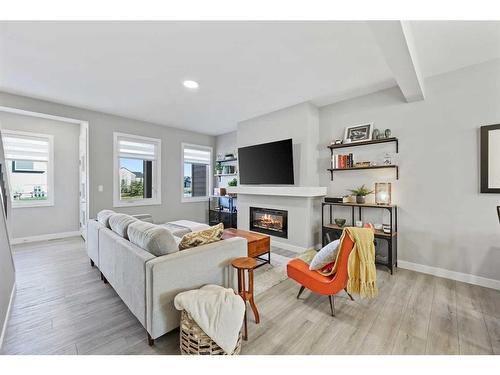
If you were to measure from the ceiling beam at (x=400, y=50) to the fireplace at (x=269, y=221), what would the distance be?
259cm

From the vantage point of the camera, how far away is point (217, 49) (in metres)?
2.31

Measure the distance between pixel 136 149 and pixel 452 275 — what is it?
19.3 feet

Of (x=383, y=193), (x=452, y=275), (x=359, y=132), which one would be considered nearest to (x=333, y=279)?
(x=383, y=193)

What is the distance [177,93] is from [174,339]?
3.25 m

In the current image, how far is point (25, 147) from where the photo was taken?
4.24 metres

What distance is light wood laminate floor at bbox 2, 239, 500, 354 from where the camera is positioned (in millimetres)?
1596

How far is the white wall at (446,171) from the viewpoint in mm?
2549

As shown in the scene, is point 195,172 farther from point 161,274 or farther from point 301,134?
point 161,274

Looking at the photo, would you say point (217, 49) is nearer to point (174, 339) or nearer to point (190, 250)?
point (190, 250)

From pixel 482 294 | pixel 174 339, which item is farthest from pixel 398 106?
pixel 174 339

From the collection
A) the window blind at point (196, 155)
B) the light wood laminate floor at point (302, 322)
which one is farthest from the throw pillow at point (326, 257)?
the window blind at point (196, 155)

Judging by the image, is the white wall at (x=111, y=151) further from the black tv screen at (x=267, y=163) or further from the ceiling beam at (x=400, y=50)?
the ceiling beam at (x=400, y=50)

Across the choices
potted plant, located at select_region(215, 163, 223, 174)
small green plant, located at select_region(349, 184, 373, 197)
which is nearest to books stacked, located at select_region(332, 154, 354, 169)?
small green plant, located at select_region(349, 184, 373, 197)
